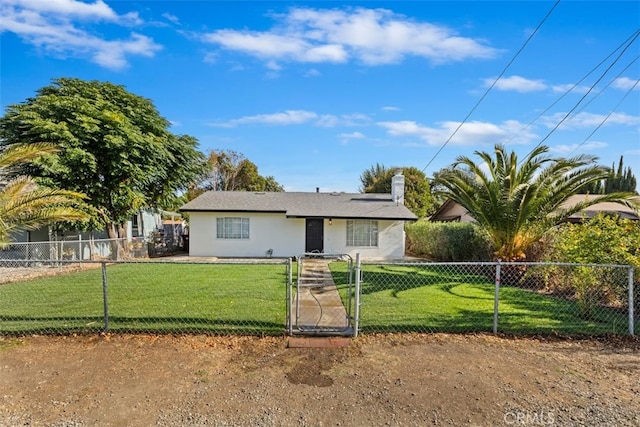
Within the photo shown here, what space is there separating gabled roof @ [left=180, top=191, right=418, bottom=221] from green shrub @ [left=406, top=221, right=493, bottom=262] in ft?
4.75

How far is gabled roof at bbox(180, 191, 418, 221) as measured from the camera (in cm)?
1883

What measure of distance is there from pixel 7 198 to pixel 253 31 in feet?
25.1

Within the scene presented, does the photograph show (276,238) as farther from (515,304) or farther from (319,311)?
(515,304)

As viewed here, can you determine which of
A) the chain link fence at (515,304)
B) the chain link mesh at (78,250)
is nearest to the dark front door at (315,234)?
the chain link fence at (515,304)

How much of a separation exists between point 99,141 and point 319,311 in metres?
14.2

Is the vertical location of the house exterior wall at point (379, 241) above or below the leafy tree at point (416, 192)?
below

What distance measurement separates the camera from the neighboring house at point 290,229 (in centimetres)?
1892

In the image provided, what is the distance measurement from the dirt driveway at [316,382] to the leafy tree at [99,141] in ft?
35.8

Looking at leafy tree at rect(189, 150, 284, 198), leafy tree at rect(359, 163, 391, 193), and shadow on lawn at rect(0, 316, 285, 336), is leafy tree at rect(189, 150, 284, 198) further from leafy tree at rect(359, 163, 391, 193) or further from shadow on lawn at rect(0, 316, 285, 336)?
shadow on lawn at rect(0, 316, 285, 336)

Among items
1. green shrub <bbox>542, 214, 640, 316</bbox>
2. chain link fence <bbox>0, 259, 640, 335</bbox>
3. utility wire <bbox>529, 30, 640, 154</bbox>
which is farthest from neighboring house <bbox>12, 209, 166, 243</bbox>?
utility wire <bbox>529, 30, 640, 154</bbox>

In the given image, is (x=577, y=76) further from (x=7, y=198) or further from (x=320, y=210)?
(x=7, y=198)

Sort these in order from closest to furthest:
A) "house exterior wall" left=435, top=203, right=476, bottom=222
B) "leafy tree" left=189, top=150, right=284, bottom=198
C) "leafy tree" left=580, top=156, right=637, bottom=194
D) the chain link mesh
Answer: the chain link mesh, "house exterior wall" left=435, top=203, right=476, bottom=222, "leafy tree" left=580, top=156, right=637, bottom=194, "leafy tree" left=189, top=150, right=284, bottom=198

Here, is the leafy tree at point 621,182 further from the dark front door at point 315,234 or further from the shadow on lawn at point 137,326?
the shadow on lawn at point 137,326

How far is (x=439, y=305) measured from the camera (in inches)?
312
